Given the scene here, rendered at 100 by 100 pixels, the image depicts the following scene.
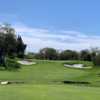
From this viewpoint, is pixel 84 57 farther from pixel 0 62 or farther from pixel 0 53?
pixel 0 62

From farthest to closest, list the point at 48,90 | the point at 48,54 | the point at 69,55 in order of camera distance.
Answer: the point at 48,54
the point at 69,55
the point at 48,90

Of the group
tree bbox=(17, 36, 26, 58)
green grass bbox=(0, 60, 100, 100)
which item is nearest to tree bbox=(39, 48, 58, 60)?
tree bbox=(17, 36, 26, 58)

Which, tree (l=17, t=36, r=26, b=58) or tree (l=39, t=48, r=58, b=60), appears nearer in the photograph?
tree (l=17, t=36, r=26, b=58)

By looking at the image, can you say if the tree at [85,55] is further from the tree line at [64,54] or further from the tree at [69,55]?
the tree at [69,55]

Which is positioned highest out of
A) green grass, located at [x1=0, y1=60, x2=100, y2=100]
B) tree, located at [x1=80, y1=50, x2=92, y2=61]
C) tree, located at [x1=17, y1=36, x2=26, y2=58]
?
tree, located at [x1=17, y1=36, x2=26, y2=58]

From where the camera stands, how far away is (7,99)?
14.3m

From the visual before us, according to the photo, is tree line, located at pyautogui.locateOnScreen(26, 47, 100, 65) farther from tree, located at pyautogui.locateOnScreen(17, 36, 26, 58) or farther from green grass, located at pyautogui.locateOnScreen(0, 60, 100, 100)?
green grass, located at pyautogui.locateOnScreen(0, 60, 100, 100)

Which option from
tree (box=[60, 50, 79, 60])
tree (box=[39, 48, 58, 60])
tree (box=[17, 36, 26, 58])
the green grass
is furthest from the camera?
tree (box=[39, 48, 58, 60])

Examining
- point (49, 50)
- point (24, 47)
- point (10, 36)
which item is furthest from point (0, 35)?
point (49, 50)

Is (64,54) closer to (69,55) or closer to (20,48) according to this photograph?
(69,55)

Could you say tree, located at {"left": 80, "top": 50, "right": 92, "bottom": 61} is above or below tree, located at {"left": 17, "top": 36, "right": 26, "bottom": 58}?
below

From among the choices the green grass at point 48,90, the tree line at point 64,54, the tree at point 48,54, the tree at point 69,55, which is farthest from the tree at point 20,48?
the green grass at point 48,90

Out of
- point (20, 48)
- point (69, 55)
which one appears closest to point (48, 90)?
point (20, 48)

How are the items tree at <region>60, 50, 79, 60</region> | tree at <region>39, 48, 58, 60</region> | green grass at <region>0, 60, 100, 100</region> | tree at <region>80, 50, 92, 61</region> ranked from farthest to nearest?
1. tree at <region>39, 48, 58, 60</region>
2. tree at <region>60, 50, 79, 60</region>
3. tree at <region>80, 50, 92, 61</region>
4. green grass at <region>0, 60, 100, 100</region>
